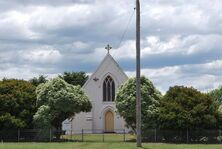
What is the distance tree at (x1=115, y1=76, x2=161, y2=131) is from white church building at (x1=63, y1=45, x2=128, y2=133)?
48.0 feet

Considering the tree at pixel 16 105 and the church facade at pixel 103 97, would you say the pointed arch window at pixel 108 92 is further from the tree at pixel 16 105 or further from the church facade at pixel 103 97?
the tree at pixel 16 105

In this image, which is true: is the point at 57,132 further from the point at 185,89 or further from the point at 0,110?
the point at 185,89

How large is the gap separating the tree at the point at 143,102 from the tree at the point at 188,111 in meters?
1.08

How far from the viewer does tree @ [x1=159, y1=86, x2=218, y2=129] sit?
156 feet

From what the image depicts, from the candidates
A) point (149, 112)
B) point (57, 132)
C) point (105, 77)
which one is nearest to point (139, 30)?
point (149, 112)

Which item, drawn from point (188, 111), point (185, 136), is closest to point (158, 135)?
point (185, 136)

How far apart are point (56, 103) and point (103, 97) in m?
18.8

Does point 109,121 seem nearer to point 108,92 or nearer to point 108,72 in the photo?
point 108,92

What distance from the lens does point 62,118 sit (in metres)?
52.2

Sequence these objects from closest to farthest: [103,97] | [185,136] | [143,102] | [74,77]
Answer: [185,136]
[143,102]
[103,97]
[74,77]

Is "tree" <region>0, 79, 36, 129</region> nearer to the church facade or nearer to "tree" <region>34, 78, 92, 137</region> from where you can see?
"tree" <region>34, 78, 92, 137</region>

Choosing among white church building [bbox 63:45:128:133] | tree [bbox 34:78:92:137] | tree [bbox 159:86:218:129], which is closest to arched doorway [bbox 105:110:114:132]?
white church building [bbox 63:45:128:133]

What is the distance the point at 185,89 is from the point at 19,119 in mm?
15687

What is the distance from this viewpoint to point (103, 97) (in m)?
69.0
